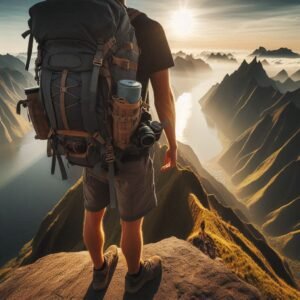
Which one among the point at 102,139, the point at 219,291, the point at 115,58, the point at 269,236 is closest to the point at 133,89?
the point at 115,58

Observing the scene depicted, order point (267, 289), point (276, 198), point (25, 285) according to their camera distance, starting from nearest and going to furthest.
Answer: point (25, 285)
point (267, 289)
point (276, 198)

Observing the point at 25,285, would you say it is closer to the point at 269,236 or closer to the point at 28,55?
the point at 28,55

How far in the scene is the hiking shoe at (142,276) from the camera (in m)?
6.29

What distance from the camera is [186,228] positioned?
3319cm

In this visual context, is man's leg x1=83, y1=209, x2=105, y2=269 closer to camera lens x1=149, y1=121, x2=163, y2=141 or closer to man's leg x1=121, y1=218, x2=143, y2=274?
man's leg x1=121, y1=218, x2=143, y2=274

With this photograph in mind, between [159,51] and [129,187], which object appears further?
[129,187]

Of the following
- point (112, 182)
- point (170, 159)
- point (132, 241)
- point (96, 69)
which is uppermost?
point (96, 69)

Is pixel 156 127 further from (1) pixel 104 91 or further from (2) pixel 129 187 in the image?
(2) pixel 129 187

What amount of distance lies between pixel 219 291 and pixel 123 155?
393 cm

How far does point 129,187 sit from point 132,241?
4.30 feet

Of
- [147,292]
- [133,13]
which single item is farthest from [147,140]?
[147,292]

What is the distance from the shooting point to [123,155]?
4.90 meters

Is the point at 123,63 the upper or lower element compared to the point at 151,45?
lower

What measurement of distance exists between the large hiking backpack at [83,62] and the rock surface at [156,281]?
3500mm
